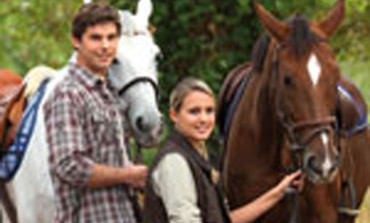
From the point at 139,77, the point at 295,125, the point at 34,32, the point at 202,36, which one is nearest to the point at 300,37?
the point at 295,125

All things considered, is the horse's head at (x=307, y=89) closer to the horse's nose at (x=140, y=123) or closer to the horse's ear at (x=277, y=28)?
the horse's ear at (x=277, y=28)

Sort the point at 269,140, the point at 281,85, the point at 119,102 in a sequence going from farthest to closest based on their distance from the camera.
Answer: the point at 269,140 < the point at 281,85 < the point at 119,102

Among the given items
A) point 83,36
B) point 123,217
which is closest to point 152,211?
point 123,217

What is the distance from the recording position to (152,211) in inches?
193

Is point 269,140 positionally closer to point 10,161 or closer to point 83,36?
point 10,161

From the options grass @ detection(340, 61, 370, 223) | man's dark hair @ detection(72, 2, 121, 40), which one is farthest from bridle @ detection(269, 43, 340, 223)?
grass @ detection(340, 61, 370, 223)

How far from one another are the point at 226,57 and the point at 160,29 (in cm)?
62

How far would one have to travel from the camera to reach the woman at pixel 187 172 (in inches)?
187

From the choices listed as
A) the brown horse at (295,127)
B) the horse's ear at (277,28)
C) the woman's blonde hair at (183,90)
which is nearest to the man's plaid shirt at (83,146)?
the woman's blonde hair at (183,90)

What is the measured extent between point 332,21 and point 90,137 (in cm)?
245

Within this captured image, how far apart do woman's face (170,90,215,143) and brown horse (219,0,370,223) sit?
1.46m

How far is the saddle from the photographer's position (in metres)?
6.26

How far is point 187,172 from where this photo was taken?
4.77m

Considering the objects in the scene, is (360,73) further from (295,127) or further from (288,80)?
(295,127)
